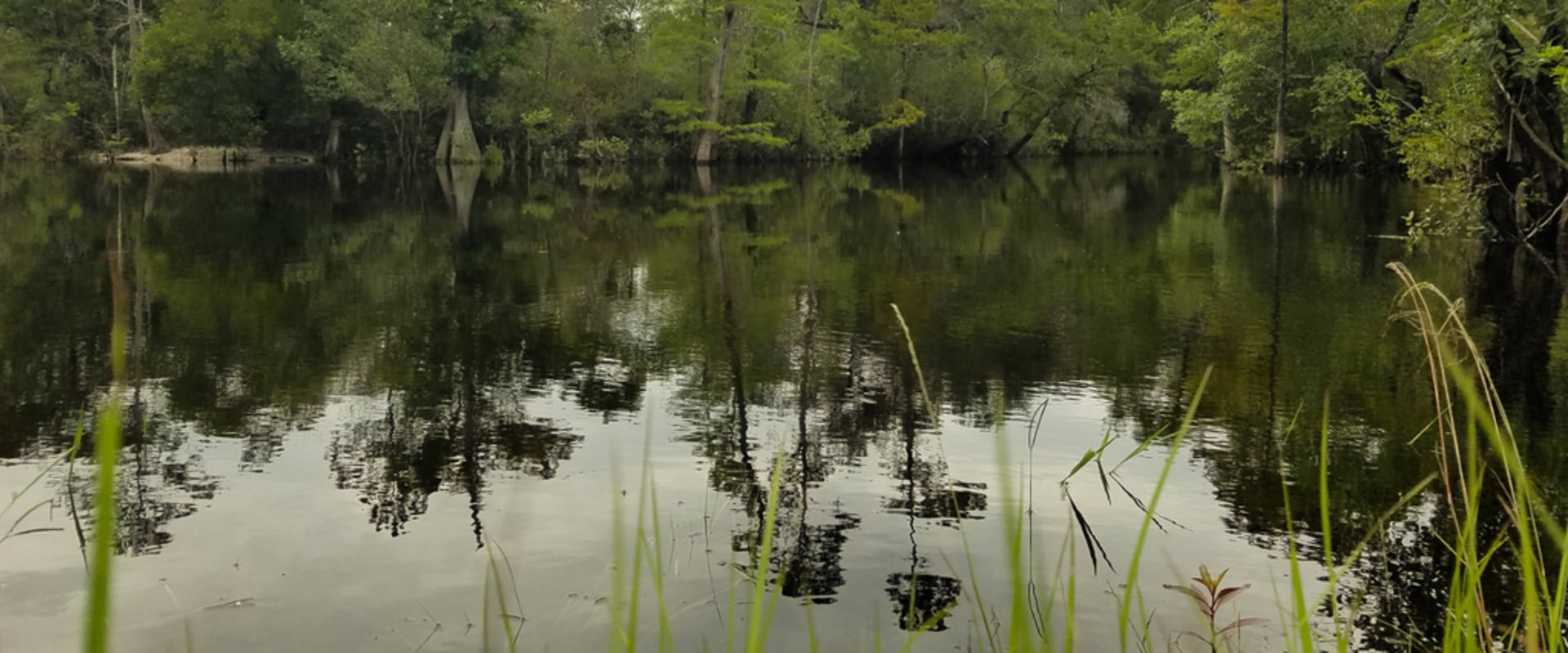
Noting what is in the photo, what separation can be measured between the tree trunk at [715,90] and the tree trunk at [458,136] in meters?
9.21

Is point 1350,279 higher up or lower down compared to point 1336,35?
lower down

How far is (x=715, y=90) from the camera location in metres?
47.8

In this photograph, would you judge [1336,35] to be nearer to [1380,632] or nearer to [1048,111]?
[1048,111]

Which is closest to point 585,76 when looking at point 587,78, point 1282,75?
point 587,78

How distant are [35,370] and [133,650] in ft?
18.9

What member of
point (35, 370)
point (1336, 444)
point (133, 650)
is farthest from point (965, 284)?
point (133, 650)

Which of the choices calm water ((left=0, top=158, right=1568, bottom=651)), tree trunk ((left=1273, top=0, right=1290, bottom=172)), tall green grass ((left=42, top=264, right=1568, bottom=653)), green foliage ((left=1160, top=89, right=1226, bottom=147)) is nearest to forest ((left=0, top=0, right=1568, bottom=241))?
green foliage ((left=1160, top=89, right=1226, bottom=147))

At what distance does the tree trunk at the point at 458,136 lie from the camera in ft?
166

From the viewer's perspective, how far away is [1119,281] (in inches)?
562

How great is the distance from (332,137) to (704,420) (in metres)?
49.6

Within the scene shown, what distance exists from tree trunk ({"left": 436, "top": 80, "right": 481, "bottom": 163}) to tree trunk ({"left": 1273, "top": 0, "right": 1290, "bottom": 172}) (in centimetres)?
3040

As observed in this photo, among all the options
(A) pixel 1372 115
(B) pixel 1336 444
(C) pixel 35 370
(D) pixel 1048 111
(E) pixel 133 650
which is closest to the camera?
(E) pixel 133 650

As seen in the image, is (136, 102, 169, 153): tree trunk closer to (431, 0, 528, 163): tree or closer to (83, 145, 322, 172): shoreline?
(83, 145, 322, 172): shoreline

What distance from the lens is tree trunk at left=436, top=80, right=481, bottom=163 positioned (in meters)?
50.6
